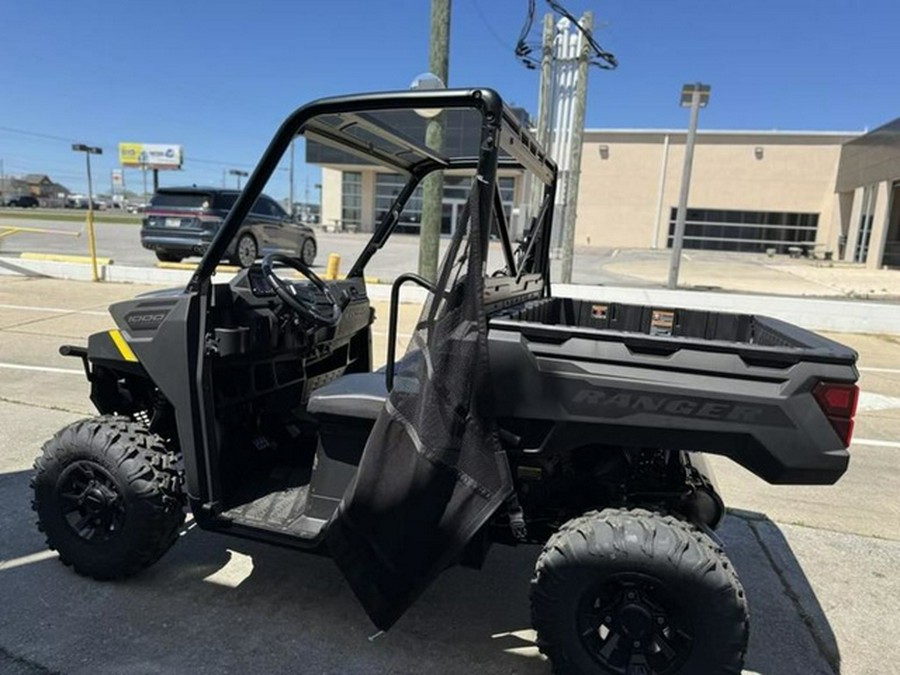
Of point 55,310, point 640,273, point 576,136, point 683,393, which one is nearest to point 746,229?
point 640,273

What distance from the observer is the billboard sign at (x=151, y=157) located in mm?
65875

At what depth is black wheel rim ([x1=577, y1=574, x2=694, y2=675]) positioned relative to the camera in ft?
6.63

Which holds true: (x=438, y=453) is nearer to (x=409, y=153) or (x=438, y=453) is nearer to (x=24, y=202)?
(x=409, y=153)

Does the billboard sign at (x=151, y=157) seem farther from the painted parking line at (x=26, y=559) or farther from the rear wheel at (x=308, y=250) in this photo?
the painted parking line at (x=26, y=559)

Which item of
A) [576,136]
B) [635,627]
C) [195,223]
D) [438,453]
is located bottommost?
[635,627]

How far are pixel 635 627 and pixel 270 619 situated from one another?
1426 millimetres

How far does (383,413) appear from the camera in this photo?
6.93ft

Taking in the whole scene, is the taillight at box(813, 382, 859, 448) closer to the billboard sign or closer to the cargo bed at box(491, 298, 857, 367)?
the cargo bed at box(491, 298, 857, 367)

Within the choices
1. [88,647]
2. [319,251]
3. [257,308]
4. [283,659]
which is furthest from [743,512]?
[319,251]

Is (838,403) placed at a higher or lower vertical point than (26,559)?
higher

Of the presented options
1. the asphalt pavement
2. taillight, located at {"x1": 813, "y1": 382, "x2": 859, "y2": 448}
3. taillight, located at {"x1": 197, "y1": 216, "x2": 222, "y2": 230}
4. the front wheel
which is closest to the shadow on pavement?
the front wheel

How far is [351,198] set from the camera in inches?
1657

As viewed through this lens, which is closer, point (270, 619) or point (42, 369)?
point (270, 619)

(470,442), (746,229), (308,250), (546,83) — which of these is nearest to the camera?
(470,442)
